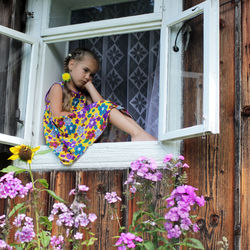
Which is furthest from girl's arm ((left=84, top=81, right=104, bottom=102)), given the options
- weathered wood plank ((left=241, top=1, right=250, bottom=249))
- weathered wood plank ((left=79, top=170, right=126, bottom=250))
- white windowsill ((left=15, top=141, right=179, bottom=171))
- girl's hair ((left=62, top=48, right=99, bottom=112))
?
weathered wood plank ((left=241, top=1, right=250, bottom=249))

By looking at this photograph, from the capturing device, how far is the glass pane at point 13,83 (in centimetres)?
346

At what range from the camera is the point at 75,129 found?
3.49m

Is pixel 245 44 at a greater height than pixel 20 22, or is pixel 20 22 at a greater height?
pixel 20 22

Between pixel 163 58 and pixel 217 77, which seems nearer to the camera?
pixel 217 77

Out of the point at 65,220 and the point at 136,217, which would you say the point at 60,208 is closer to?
the point at 65,220

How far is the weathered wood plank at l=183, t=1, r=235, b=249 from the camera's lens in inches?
108

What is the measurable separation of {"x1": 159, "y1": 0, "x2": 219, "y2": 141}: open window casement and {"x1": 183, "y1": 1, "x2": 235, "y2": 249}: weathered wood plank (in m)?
0.15

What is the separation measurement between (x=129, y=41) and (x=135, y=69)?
0.24m

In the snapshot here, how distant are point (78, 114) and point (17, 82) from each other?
1.68 feet

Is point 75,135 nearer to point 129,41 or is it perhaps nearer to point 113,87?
point 113,87

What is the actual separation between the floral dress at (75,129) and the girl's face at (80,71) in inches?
12.5

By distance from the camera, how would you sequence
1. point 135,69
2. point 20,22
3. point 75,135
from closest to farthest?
point 75,135, point 20,22, point 135,69

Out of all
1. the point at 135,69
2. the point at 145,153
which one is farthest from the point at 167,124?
the point at 135,69

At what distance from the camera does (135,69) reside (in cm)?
401
